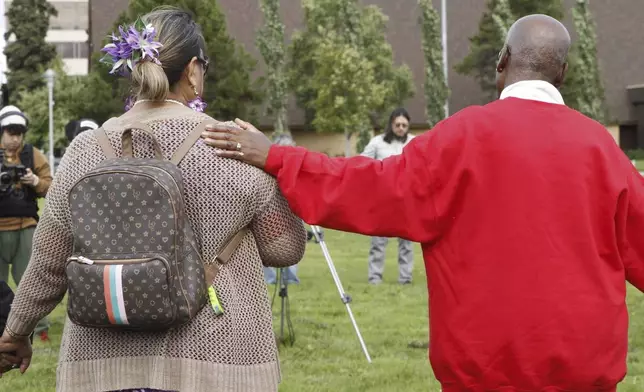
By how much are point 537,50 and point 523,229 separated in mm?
609

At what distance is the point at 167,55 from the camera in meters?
3.56

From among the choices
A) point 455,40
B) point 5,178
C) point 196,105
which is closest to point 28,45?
point 455,40

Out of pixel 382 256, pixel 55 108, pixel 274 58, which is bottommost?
pixel 55 108

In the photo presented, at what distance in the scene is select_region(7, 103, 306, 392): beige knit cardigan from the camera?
11.1 feet

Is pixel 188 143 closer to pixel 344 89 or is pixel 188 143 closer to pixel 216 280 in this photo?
pixel 216 280

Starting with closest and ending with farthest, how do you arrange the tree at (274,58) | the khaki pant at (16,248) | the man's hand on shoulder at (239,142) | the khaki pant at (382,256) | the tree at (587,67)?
the man's hand on shoulder at (239,142) < the khaki pant at (16,248) < the khaki pant at (382,256) < the tree at (587,67) < the tree at (274,58)

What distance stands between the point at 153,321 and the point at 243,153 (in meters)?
0.63

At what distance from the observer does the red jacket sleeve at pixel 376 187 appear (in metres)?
3.46

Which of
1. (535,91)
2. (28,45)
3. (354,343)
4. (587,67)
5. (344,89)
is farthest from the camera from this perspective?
(28,45)

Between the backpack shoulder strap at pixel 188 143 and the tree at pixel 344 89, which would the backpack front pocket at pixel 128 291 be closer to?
the backpack shoulder strap at pixel 188 143

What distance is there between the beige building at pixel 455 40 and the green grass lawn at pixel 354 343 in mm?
51413

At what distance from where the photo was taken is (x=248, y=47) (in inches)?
2655

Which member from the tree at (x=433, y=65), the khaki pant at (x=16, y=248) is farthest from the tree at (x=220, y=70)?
the khaki pant at (x=16, y=248)

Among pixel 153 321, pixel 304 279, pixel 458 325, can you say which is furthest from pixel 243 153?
pixel 304 279
